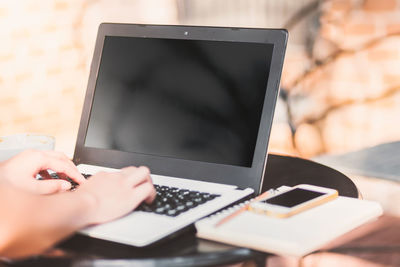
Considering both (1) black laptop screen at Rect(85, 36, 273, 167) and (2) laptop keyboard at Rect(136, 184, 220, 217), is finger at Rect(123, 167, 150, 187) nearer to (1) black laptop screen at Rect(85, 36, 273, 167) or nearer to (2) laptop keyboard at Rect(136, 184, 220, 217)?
(2) laptop keyboard at Rect(136, 184, 220, 217)

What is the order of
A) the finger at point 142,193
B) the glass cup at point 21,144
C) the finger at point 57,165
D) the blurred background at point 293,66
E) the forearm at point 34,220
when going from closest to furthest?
the forearm at point 34,220, the finger at point 142,193, the finger at point 57,165, the glass cup at point 21,144, the blurred background at point 293,66

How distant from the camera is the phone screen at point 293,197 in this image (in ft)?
2.48

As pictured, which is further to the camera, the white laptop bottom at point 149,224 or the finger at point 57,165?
the finger at point 57,165

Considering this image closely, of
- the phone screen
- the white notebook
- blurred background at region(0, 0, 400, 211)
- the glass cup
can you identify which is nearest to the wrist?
the white notebook

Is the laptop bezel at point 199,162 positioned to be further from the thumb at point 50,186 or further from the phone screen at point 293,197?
the thumb at point 50,186

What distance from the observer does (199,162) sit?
0.94m

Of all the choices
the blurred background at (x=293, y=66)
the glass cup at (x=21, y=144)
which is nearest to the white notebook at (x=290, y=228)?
the glass cup at (x=21, y=144)

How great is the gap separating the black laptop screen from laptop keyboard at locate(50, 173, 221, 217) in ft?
0.35

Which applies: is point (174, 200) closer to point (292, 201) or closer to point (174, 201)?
point (174, 201)

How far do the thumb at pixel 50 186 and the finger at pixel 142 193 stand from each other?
0.51ft

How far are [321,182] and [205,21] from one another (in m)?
1.86

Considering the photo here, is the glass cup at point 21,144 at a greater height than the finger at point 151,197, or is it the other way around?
the glass cup at point 21,144

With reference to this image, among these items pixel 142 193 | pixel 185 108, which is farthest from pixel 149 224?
pixel 185 108

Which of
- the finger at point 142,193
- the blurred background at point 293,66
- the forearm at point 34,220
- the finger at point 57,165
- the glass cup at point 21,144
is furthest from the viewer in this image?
the blurred background at point 293,66
